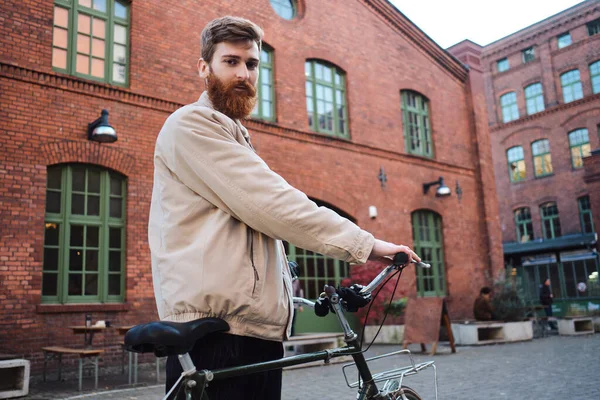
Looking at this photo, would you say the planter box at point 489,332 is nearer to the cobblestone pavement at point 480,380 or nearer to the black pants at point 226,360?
the cobblestone pavement at point 480,380

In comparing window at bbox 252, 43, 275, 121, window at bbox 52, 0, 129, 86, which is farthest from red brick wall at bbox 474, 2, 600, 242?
window at bbox 52, 0, 129, 86

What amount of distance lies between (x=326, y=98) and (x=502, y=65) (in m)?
22.9

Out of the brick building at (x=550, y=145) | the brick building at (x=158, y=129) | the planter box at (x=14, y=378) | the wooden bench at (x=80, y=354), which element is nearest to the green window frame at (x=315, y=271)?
the brick building at (x=158, y=129)

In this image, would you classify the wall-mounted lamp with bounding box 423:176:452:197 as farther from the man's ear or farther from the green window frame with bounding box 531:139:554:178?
the green window frame with bounding box 531:139:554:178

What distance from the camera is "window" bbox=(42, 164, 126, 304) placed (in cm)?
946

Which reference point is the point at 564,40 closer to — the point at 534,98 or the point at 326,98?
the point at 534,98

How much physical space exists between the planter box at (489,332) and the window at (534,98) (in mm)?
21137

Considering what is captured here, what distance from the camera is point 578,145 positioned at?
2909 centimetres

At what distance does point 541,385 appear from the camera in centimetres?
675

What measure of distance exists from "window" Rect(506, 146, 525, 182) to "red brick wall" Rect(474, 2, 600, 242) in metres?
0.26

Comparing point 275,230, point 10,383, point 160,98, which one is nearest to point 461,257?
point 160,98

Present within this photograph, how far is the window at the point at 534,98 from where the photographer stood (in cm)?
3119

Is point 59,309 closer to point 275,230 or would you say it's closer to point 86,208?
point 86,208

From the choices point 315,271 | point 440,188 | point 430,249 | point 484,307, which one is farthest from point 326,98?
point 484,307
